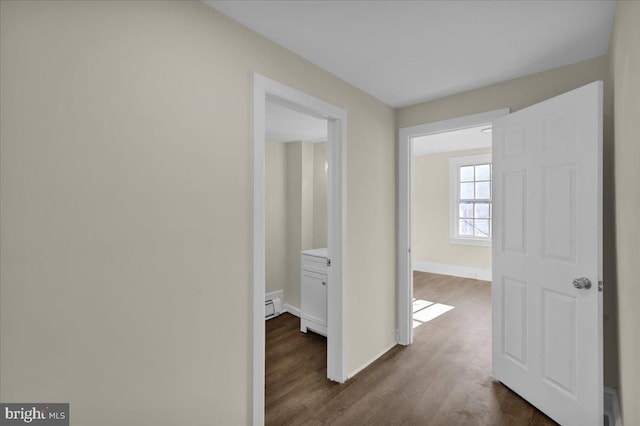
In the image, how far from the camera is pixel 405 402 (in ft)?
7.25

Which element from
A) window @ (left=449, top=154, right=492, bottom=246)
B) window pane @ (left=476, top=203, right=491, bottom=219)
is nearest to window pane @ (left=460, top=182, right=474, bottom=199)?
window @ (left=449, top=154, right=492, bottom=246)

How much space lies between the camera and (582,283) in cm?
180

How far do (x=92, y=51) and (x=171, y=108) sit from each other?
13.3 inches

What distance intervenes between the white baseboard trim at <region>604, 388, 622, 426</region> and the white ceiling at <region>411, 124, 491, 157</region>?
11.0 ft

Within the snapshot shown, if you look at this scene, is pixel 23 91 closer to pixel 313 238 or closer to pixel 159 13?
pixel 159 13

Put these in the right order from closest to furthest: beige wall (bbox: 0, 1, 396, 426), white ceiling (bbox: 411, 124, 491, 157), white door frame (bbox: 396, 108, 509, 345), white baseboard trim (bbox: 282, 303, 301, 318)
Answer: beige wall (bbox: 0, 1, 396, 426)
white door frame (bbox: 396, 108, 509, 345)
white baseboard trim (bbox: 282, 303, 301, 318)
white ceiling (bbox: 411, 124, 491, 157)

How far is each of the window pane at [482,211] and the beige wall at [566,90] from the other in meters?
3.62

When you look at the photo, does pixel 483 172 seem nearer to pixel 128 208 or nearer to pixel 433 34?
pixel 433 34

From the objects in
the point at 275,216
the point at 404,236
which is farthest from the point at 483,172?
the point at 275,216

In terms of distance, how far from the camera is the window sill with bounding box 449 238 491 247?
19.0 ft

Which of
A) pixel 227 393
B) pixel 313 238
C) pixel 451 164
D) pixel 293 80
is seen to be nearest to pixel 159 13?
pixel 293 80

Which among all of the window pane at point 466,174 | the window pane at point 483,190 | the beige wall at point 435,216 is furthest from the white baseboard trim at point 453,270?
the window pane at point 466,174

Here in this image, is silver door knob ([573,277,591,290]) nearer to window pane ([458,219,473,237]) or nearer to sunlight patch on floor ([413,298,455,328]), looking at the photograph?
sunlight patch on floor ([413,298,455,328])

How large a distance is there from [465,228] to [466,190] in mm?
753
